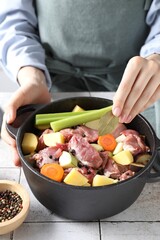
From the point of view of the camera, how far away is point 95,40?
1172 mm

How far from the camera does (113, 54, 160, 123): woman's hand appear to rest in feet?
2.70

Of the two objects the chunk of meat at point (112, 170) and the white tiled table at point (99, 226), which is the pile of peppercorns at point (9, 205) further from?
the chunk of meat at point (112, 170)

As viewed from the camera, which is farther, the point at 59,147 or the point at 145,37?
the point at 145,37

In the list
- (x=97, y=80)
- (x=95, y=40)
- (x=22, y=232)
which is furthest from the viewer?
(x=97, y=80)

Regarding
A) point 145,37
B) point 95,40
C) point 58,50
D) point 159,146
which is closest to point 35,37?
point 58,50

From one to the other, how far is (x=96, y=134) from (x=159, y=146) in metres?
0.13

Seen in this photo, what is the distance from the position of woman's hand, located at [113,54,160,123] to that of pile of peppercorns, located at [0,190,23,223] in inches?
9.8

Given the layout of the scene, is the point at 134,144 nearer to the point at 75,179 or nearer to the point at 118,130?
the point at 118,130

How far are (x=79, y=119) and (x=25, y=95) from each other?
16 cm

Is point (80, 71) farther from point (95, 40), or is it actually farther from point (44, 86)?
point (44, 86)

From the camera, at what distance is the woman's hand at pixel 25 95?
889 mm

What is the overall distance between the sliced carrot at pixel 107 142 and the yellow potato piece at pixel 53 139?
79mm

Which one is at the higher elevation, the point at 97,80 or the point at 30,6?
the point at 30,6

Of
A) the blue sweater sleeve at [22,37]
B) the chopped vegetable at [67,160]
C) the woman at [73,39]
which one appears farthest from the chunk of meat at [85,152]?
the blue sweater sleeve at [22,37]
